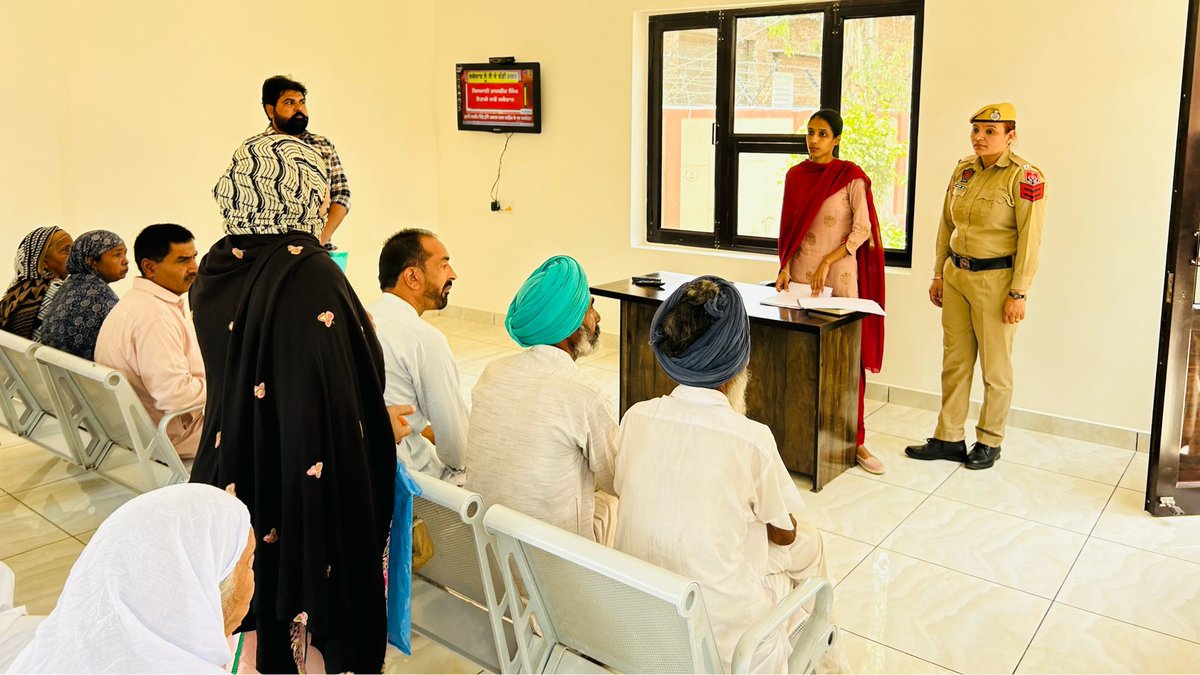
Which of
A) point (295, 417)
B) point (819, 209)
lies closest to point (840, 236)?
point (819, 209)

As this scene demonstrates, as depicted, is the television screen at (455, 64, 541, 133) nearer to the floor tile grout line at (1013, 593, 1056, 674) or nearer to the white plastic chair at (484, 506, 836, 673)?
the floor tile grout line at (1013, 593, 1056, 674)

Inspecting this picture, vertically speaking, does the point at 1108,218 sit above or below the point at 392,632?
above

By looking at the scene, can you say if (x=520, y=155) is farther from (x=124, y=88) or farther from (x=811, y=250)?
(x=811, y=250)

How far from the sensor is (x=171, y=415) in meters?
2.93

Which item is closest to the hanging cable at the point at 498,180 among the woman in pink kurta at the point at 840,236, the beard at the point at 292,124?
the beard at the point at 292,124

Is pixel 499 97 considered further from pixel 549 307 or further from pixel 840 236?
pixel 549 307

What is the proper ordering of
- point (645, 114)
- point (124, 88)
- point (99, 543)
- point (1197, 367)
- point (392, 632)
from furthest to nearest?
point (645, 114) < point (124, 88) < point (1197, 367) < point (392, 632) < point (99, 543)

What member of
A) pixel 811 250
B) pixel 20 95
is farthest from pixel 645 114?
→ pixel 20 95

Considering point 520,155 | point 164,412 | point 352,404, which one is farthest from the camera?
point 520,155

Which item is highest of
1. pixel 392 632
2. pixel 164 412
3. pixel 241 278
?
pixel 241 278

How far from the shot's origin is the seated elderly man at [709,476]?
1822 millimetres

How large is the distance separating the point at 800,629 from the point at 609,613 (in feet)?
1.82

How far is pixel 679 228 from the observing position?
5.93 meters

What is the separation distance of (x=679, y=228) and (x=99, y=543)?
4972 millimetres
